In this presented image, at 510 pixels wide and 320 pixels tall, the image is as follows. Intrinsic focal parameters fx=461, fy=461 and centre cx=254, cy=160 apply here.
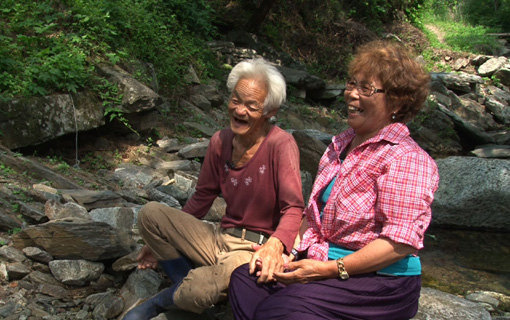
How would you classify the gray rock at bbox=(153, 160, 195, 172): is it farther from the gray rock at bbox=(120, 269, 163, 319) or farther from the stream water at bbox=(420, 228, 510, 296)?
the stream water at bbox=(420, 228, 510, 296)

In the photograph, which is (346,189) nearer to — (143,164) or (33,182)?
(33,182)

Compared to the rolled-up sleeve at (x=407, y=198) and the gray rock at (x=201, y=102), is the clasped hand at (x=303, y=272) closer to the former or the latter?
the rolled-up sleeve at (x=407, y=198)

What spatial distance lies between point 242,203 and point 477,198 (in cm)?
425

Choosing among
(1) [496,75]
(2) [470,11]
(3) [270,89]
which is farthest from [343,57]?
(2) [470,11]

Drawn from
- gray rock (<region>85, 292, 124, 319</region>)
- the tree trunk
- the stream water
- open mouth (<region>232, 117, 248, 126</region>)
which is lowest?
the stream water

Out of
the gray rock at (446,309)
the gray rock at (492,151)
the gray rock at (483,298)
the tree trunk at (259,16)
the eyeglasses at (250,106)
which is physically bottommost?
the gray rock at (483,298)

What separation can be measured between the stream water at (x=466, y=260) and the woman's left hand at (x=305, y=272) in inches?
103

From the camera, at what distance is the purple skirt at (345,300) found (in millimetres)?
1971

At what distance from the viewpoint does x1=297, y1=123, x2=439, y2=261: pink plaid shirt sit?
6.32ft

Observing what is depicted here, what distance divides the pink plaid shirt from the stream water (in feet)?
8.22

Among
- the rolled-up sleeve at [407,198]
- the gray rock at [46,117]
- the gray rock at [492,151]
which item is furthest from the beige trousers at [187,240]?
the gray rock at [492,151]

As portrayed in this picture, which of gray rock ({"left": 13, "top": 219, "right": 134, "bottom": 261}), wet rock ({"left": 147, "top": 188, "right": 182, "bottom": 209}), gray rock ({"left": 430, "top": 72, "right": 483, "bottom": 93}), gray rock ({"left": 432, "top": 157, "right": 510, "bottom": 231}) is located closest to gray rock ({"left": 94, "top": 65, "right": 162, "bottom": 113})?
wet rock ({"left": 147, "top": 188, "right": 182, "bottom": 209})

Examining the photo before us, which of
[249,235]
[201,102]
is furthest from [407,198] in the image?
[201,102]

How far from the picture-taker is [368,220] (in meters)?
2.06
